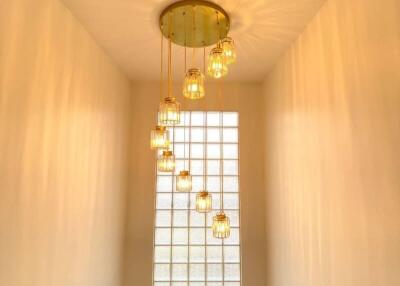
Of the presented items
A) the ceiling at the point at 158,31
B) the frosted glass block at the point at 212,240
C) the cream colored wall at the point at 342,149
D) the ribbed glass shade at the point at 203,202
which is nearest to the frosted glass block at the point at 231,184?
the frosted glass block at the point at 212,240

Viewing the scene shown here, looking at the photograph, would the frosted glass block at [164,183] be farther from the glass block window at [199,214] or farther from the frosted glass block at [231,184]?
the frosted glass block at [231,184]

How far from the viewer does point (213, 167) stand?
356 centimetres

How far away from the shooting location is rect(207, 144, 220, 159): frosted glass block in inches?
141

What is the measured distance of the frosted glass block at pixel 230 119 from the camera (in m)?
3.64

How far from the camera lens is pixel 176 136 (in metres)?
3.63

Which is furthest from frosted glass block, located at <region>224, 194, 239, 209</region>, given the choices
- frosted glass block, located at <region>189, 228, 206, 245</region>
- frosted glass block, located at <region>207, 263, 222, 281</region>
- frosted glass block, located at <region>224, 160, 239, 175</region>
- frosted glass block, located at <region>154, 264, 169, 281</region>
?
frosted glass block, located at <region>154, 264, 169, 281</region>

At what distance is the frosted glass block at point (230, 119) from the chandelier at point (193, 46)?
48.9 inches

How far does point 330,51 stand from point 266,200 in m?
1.89

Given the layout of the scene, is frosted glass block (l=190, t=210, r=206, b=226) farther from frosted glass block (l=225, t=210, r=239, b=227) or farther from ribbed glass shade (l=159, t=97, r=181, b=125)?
ribbed glass shade (l=159, t=97, r=181, b=125)

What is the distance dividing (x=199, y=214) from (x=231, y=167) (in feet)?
2.11

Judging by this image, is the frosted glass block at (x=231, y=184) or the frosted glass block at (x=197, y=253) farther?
the frosted glass block at (x=231, y=184)

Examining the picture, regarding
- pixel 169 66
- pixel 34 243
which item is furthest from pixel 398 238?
pixel 169 66

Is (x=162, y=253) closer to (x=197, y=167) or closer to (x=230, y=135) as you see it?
(x=197, y=167)

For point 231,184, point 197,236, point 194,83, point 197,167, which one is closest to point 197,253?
point 197,236
